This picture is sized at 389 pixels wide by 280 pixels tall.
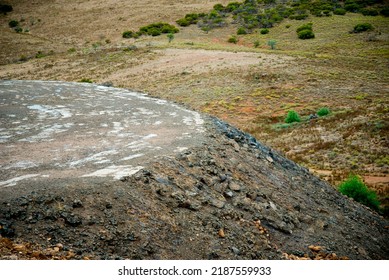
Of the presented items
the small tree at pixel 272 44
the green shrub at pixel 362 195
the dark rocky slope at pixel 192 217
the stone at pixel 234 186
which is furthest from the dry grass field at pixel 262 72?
the stone at pixel 234 186

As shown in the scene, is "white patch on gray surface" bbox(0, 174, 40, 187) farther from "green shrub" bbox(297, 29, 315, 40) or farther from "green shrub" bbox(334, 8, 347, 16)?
"green shrub" bbox(334, 8, 347, 16)

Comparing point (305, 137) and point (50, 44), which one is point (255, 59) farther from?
point (50, 44)

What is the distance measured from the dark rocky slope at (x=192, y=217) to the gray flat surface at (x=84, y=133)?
49 centimetres

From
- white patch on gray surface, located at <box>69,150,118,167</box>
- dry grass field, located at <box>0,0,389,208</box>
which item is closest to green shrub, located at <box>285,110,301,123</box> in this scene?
dry grass field, located at <box>0,0,389,208</box>

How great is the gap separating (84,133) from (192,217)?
3995 millimetres

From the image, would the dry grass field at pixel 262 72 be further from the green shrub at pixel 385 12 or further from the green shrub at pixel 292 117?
the green shrub at pixel 385 12

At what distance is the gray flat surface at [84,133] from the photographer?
17.3 ft

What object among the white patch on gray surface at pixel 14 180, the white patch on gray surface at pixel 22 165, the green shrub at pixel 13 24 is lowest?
the white patch on gray surface at pixel 22 165

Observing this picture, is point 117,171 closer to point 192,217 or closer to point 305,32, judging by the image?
point 192,217

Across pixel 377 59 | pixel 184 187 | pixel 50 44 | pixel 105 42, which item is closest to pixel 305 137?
pixel 184 187

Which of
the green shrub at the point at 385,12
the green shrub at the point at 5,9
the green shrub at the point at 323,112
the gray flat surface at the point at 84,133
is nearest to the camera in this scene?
the gray flat surface at the point at 84,133

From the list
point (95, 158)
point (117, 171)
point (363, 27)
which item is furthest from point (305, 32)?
point (117, 171)

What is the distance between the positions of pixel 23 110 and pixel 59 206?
6.33 m

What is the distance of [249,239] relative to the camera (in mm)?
4637
